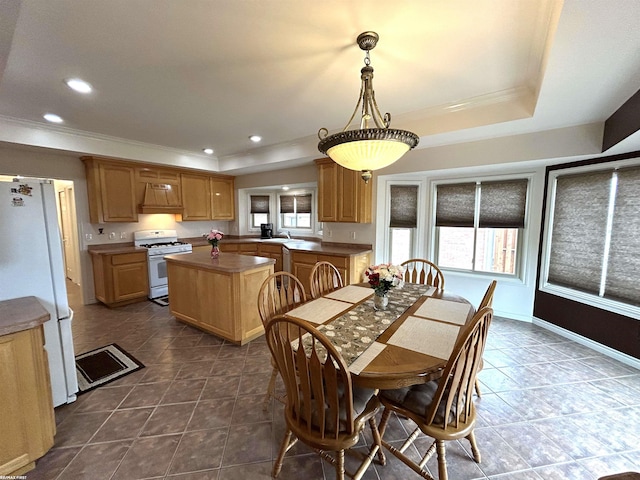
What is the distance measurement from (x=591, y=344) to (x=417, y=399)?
9.47 ft

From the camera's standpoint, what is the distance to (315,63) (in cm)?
200

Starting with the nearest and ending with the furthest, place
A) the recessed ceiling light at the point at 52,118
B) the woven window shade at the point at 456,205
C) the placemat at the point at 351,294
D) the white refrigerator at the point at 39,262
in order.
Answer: the white refrigerator at the point at 39,262, the placemat at the point at 351,294, the recessed ceiling light at the point at 52,118, the woven window shade at the point at 456,205

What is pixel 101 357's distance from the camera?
2674mm

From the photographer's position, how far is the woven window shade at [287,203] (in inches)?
236

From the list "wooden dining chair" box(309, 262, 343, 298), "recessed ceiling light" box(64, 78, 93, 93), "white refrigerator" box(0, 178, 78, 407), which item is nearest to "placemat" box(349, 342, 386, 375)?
"wooden dining chair" box(309, 262, 343, 298)

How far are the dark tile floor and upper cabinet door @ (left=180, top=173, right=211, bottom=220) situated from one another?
2.97 m

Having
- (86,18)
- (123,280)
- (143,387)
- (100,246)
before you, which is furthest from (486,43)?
(100,246)

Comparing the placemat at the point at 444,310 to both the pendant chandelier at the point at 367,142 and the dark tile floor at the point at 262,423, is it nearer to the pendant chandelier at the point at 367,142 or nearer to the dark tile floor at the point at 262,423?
the dark tile floor at the point at 262,423

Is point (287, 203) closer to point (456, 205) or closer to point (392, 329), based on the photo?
→ point (456, 205)

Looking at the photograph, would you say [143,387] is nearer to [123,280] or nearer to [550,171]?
[123,280]

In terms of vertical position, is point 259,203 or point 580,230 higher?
point 259,203

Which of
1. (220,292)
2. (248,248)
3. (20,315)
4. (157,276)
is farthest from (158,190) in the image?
(20,315)

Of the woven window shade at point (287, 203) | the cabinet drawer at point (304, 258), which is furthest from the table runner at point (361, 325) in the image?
the woven window shade at point (287, 203)

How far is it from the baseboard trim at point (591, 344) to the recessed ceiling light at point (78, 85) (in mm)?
5626
